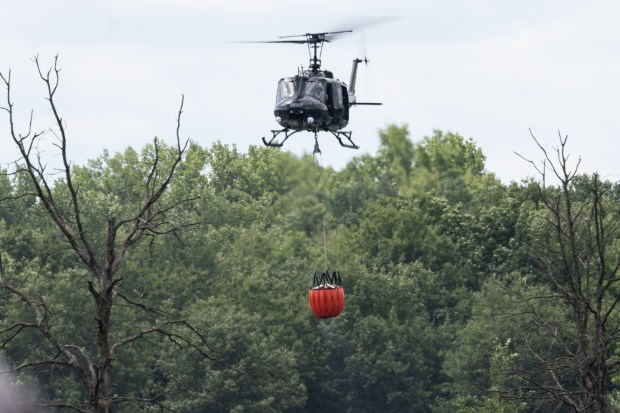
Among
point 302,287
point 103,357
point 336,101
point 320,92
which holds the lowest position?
point 103,357

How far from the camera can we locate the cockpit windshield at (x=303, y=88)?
43.7 m

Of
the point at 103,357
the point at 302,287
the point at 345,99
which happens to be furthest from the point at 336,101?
the point at 302,287

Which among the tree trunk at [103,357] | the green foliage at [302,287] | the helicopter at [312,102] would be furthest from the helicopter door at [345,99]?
the green foliage at [302,287]

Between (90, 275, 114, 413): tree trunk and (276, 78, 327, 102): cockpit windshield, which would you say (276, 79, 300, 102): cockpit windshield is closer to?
(276, 78, 327, 102): cockpit windshield

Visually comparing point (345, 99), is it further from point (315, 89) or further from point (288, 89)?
point (288, 89)

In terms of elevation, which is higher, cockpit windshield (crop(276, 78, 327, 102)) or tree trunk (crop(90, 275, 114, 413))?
cockpit windshield (crop(276, 78, 327, 102))

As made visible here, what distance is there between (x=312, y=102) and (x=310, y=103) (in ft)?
0.24

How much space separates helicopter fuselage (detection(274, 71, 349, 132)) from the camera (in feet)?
143

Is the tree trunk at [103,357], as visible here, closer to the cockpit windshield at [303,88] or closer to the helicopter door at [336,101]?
the cockpit windshield at [303,88]

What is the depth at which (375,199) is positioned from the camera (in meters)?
124

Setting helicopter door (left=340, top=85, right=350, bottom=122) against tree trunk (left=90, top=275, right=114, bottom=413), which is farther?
helicopter door (left=340, top=85, right=350, bottom=122)

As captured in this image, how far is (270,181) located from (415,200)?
11.1 metres

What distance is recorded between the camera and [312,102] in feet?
142

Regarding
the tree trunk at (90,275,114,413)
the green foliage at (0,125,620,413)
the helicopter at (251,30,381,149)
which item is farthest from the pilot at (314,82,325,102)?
the green foliage at (0,125,620,413)
